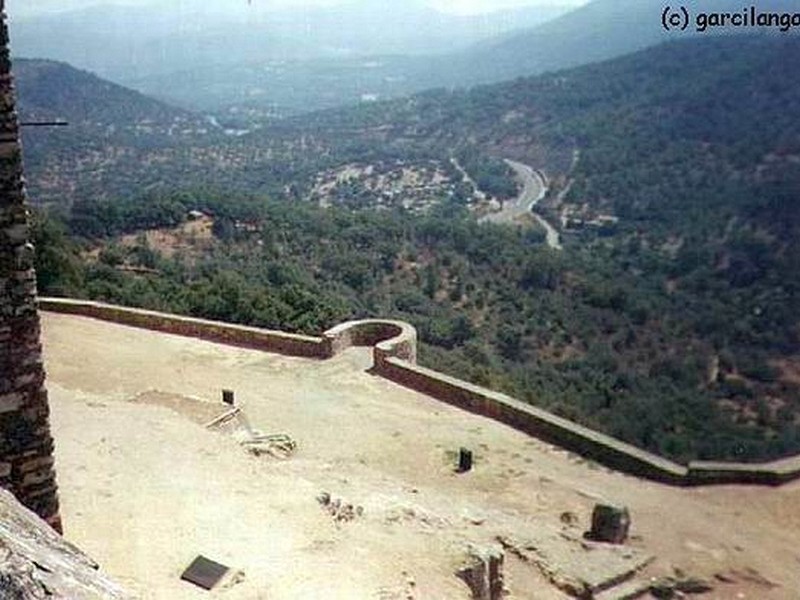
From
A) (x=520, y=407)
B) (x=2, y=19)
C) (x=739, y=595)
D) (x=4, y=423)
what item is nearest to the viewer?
(x=2, y=19)

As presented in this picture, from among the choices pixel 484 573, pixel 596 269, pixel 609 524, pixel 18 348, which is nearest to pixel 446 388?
pixel 609 524

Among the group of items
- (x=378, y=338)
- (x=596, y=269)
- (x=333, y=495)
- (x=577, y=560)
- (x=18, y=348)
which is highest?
(x=18, y=348)

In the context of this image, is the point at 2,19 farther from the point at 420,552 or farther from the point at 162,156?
the point at 162,156

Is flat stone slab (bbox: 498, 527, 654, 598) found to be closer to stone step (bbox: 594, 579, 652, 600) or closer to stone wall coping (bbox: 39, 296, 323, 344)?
stone step (bbox: 594, 579, 652, 600)

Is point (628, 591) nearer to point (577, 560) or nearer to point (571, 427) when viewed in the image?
point (577, 560)

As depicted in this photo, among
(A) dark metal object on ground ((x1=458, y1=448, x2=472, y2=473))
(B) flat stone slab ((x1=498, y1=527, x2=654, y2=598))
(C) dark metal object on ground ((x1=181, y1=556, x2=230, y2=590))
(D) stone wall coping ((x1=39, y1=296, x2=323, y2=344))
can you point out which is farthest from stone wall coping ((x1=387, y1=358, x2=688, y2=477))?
(C) dark metal object on ground ((x1=181, y1=556, x2=230, y2=590))

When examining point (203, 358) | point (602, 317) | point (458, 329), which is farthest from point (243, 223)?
point (203, 358)
